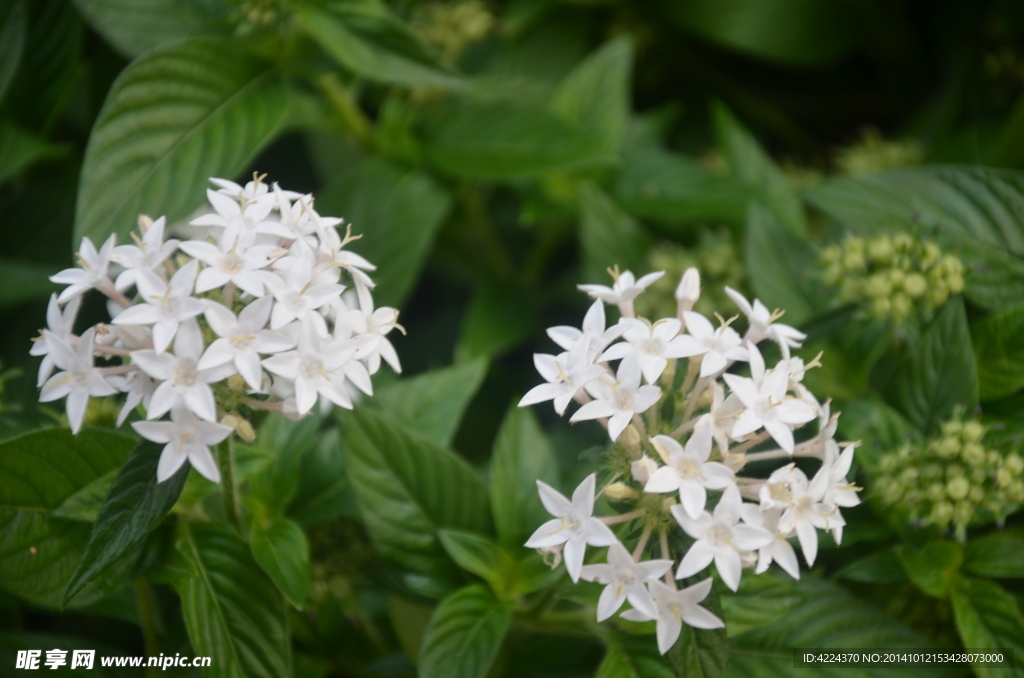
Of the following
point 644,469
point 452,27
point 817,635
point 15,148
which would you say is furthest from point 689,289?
point 15,148

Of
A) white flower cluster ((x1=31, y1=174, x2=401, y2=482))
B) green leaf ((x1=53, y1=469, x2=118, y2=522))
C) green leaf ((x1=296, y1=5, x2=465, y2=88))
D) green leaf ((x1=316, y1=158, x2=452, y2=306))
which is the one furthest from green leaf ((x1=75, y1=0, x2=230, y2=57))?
green leaf ((x1=53, y1=469, x2=118, y2=522))

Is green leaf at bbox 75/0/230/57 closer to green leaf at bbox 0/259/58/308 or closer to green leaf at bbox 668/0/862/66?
green leaf at bbox 0/259/58/308

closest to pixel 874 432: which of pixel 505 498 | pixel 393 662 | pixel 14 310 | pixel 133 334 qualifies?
pixel 505 498

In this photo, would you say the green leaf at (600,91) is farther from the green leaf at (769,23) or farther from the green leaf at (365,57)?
the green leaf at (365,57)

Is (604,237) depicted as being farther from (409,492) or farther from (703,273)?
(409,492)

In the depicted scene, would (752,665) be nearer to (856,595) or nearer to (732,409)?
(856,595)

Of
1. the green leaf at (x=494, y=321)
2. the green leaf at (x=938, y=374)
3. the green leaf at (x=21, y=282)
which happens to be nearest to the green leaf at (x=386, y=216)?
the green leaf at (x=494, y=321)
